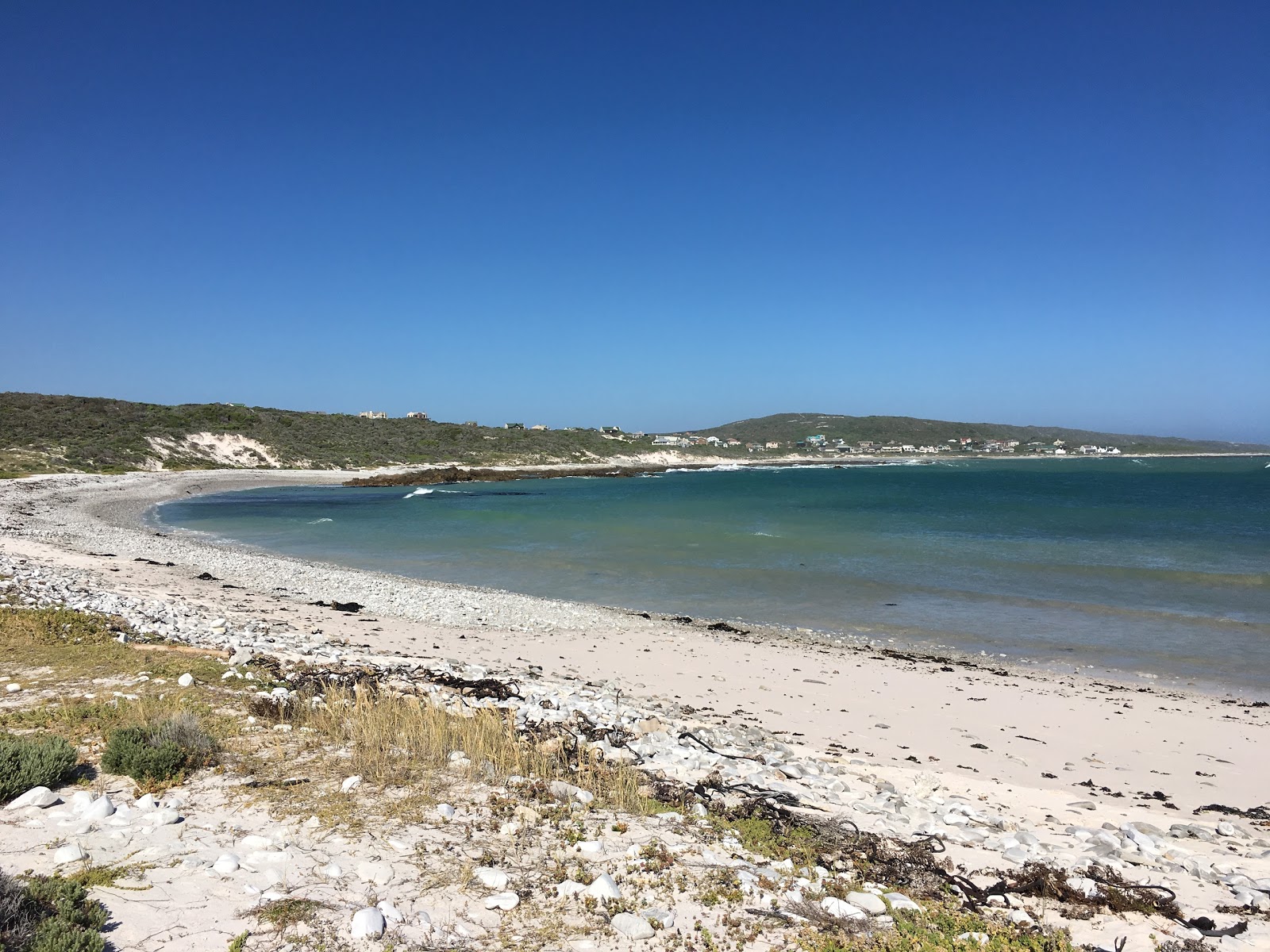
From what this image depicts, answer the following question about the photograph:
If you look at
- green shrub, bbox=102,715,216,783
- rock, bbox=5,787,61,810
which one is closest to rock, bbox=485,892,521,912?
green shrub, bbox=102,715,216,783

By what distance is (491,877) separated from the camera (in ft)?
14.5

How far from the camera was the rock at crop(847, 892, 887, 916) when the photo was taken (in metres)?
4.41

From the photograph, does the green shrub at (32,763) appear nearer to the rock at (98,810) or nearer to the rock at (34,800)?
the rock at (34,800)

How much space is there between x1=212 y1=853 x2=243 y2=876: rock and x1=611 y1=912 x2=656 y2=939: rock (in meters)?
2.35

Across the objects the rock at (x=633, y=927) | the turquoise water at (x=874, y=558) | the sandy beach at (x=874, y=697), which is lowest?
the turquoise water at (x=874, y=558)

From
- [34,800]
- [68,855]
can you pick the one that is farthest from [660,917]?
[34,800]

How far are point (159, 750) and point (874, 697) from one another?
9.79 m

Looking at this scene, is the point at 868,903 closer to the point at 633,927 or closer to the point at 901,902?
the point at 901,902

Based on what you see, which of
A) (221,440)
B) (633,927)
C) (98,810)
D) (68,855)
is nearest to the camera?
(633,927)

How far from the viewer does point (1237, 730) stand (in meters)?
10.3

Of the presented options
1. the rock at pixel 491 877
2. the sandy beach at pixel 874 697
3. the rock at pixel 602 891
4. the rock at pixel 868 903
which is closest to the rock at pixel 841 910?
the rock at pixel 868 903

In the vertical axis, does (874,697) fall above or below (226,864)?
below

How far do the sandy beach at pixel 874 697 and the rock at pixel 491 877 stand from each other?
3.59 metres

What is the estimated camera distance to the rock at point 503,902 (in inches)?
163
